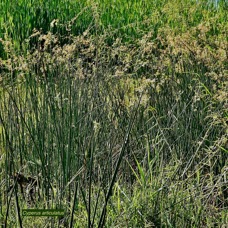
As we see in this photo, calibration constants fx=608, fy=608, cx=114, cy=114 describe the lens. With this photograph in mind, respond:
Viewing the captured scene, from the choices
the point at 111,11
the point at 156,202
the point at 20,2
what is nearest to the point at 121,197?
the point at 156,202

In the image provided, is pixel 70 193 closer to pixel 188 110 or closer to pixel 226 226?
pixel 226 226

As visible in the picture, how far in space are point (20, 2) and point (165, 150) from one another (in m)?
5.85

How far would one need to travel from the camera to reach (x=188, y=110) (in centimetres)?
412

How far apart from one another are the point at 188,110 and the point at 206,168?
1.67ft

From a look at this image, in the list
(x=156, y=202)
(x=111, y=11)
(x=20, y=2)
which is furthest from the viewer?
(x=111, y=11)

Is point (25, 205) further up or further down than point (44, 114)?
further down

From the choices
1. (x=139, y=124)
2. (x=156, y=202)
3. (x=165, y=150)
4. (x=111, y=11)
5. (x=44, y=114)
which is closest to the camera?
(x=156, y=202)

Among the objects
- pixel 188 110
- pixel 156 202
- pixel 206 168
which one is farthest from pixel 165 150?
pixel 156 202

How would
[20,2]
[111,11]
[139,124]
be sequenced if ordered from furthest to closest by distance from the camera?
[111,11], [20,2], [139,124]

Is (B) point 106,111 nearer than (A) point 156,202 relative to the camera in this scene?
No

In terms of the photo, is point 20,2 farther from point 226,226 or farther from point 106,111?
point 226,226

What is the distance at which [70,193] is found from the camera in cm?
299

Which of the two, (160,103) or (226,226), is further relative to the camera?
(160,103)

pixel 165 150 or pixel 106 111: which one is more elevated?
pixel 106 111
